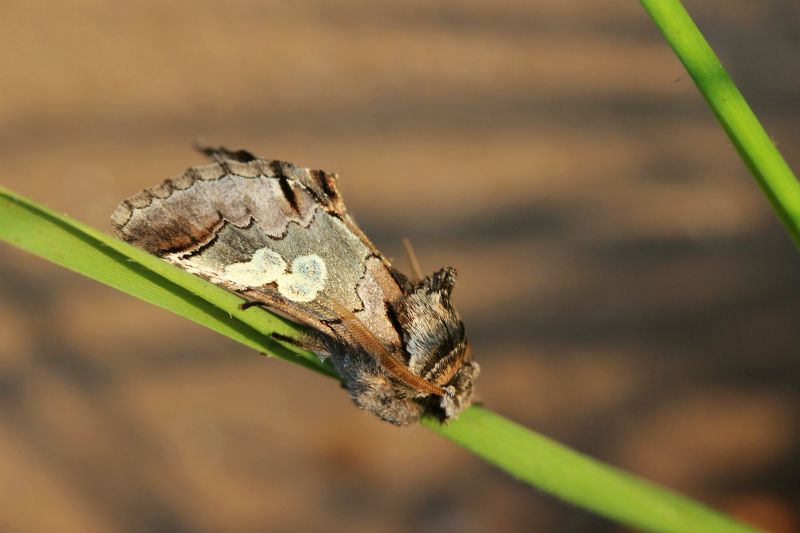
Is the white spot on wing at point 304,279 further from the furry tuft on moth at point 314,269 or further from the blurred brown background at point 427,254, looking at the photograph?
the blurred brown background at point 427,254

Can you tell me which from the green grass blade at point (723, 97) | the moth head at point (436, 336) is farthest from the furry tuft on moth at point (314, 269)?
the green grass blade at point (723, 97)

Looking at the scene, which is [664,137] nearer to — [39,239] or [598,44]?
[598,44]

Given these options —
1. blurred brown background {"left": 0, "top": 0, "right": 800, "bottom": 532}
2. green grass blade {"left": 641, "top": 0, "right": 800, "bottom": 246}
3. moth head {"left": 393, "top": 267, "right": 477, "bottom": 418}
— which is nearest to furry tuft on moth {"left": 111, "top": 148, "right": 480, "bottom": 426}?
moth head {"left": 393, "top": 267, "right": 477, "bottom": 418}

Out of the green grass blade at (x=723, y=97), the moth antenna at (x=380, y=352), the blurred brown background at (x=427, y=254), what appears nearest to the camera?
the green grass blade at (x=723, y=97)

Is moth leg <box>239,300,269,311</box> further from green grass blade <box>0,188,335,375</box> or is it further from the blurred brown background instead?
the blurred brown background

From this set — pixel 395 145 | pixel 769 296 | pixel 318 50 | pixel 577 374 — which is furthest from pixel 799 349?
pixel 318 50
